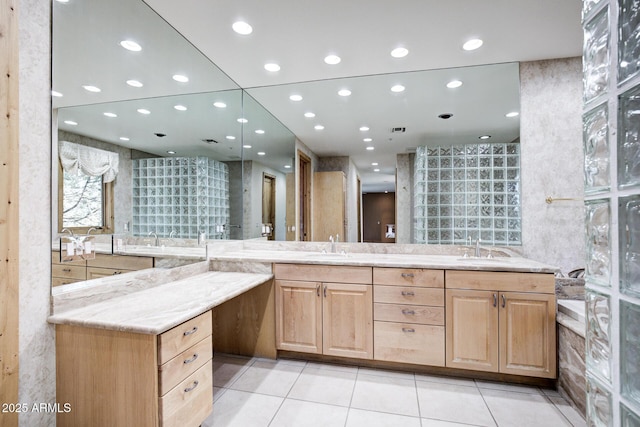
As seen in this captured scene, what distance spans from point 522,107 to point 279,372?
3.07 metres

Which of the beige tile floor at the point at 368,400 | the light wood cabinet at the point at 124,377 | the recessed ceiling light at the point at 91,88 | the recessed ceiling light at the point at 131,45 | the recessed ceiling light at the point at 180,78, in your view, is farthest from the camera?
the recessed ceiling light at the point at 180,78

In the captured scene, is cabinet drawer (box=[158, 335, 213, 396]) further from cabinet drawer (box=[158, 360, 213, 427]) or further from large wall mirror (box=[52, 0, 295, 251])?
large wall mirror (box=[52, 0, 295, 251])

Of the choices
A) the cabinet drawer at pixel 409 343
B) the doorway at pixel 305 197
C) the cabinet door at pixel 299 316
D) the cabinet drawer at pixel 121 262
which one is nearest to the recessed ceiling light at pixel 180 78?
the doorway at pixel 305 197

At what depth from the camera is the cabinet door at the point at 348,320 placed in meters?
2.45

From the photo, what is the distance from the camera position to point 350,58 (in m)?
2.54

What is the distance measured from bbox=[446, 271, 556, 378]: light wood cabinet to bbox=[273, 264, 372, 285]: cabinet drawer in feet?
2.16

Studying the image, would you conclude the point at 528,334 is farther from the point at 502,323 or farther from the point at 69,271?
the point at 69,271

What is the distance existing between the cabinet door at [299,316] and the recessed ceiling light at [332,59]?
1.90 metres

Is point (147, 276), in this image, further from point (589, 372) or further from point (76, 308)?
point (589, 372)

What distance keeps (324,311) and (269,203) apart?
5.05ft

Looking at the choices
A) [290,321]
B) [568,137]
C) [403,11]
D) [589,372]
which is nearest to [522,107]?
[568,137]

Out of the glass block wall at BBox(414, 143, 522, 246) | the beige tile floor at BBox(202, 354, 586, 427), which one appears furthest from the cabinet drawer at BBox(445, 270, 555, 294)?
the beige tile floor at BBox(202, 354, 586, 427)

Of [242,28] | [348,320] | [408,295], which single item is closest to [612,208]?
[408,295]

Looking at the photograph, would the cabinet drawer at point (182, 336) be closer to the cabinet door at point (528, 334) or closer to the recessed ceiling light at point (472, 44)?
the cabinet door at point (528, 334)
